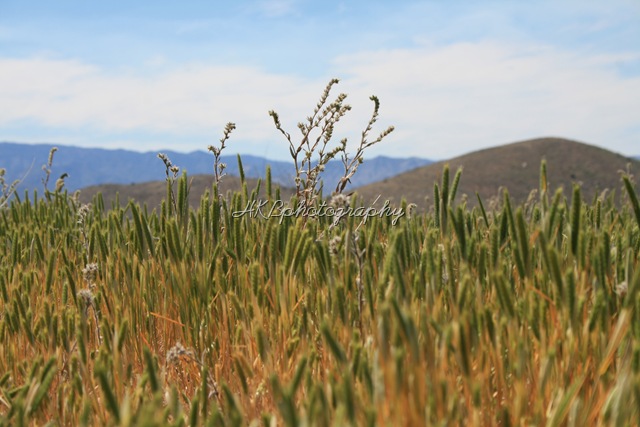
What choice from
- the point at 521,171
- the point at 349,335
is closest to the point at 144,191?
the point at 521,171

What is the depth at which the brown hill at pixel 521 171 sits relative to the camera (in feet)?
58.0

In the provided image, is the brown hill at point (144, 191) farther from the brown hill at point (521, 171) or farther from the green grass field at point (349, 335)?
the green grass field at point (349, 335)

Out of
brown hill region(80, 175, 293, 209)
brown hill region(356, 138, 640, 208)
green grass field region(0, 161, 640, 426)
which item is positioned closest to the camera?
green grass field region(0, 161, 640, 426)

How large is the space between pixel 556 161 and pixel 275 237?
749 inches

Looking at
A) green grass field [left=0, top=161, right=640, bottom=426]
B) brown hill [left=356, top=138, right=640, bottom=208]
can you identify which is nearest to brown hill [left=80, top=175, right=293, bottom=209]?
brown hill [left=356, top=138, right=640, bottom=208]

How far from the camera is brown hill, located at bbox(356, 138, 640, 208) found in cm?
1767

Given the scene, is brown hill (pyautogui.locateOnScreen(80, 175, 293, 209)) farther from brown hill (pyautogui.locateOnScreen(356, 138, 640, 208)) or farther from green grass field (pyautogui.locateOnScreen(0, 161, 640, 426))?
green grass field (pyautogui.locateOnScreen(0, 161, 640, 426))

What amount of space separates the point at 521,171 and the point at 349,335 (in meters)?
18.6

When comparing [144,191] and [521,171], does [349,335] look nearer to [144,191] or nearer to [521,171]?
[521,171]

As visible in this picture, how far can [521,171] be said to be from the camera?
19062 millimetres

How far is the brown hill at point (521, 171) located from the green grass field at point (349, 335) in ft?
48.2

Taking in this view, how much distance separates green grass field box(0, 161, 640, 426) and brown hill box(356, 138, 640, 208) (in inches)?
579

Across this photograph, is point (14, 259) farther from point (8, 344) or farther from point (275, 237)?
point (275, 237)

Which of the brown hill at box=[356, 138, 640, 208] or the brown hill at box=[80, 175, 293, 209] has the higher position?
the brown hill at box=[356, 138, 640, 208]
